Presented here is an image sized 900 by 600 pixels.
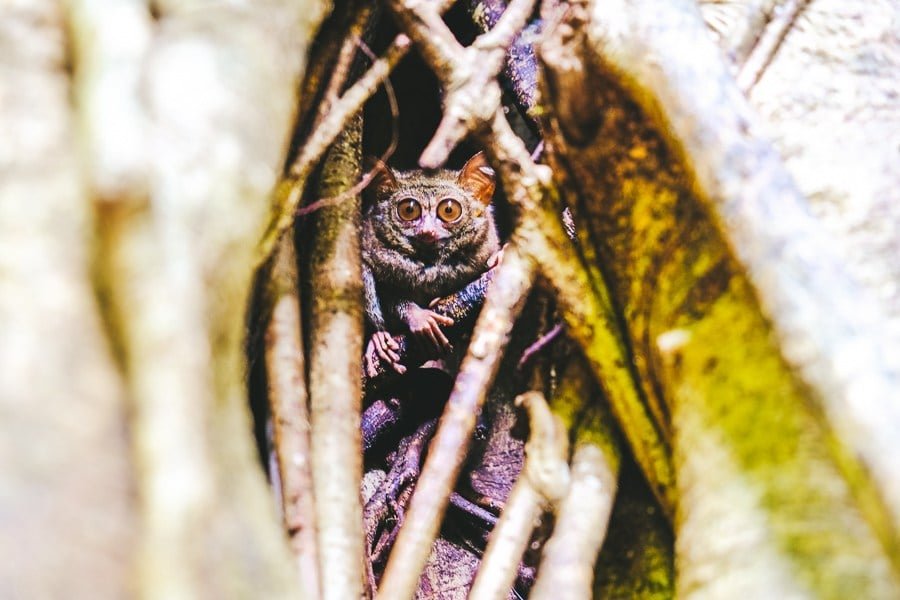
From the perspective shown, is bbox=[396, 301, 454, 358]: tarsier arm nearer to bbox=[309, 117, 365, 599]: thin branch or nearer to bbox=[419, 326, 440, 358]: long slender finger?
bbox=[419, 326, 440, 358]: long slender finger

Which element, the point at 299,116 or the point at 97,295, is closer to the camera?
the point at 97,295

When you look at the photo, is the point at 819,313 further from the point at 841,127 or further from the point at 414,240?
the point at 414,240

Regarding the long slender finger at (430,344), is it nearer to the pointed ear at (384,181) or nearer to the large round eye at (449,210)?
the large round eye at (449,210)

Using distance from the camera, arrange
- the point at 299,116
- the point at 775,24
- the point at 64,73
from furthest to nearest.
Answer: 1. the point at 299,116
2. the point at 775,24
3. the point at 64,73

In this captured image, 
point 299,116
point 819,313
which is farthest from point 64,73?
point 819,313

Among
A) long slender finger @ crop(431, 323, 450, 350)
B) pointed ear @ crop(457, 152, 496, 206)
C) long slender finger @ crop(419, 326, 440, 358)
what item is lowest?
long slender finger @ crop(419, 326, 440, 358)

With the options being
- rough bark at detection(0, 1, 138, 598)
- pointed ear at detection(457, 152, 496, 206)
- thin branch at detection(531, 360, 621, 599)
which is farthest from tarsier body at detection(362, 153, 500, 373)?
rough bark at detection(0, 1, 138, 598)
